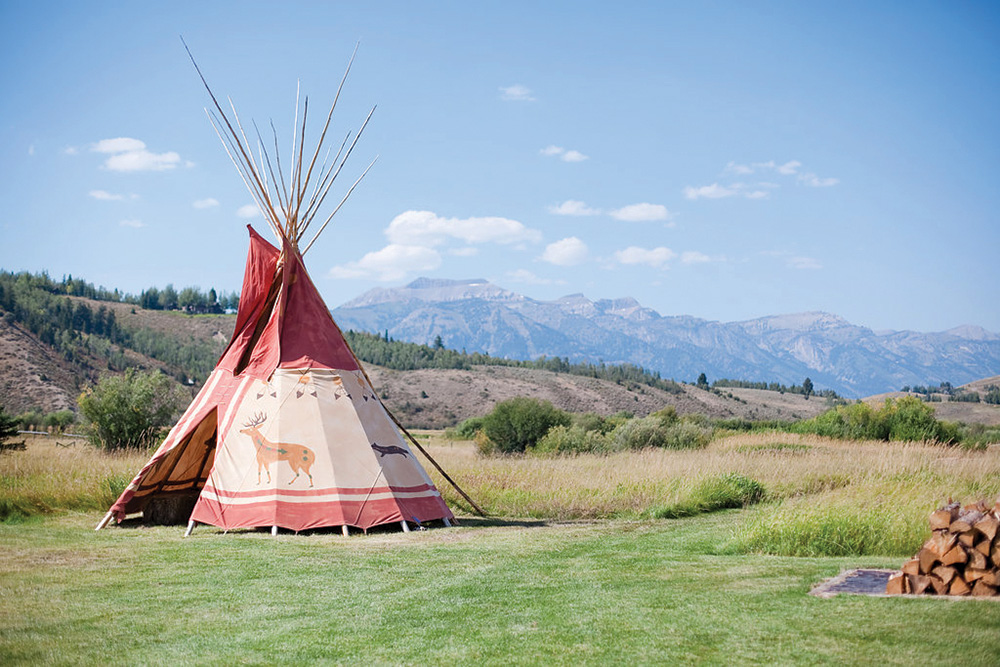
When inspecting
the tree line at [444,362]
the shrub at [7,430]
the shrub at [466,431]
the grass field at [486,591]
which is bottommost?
the shrub at [466,431]

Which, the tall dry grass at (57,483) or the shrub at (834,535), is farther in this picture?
the tall dry grass at (57,483)

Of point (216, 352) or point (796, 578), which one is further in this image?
point (216, 352)

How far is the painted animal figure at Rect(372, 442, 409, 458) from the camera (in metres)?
10.8

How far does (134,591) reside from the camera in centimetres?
662

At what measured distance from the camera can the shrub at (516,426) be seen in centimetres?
2448

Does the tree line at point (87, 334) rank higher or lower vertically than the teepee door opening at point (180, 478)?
higher

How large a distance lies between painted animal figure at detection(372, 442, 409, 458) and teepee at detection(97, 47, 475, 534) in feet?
0.06

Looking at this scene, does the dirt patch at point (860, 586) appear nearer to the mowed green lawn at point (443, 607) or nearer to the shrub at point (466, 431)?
the mowed green lawn at point (443, 607)

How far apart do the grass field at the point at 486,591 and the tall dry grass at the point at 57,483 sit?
1.7 inches

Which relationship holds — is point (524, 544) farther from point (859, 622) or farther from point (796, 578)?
point (859, 622)

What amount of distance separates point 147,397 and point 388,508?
378 inches

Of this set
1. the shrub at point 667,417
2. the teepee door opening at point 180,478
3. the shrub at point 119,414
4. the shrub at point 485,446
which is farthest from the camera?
the shrub at point 667,417

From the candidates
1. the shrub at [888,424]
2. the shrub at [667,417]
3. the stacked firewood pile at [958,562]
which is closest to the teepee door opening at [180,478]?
the stacked firewood pile at [958,562]

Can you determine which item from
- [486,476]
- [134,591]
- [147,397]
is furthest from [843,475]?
[147,397]
